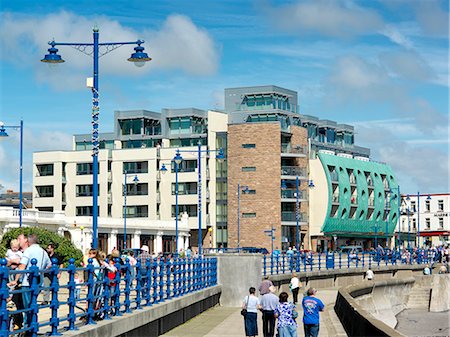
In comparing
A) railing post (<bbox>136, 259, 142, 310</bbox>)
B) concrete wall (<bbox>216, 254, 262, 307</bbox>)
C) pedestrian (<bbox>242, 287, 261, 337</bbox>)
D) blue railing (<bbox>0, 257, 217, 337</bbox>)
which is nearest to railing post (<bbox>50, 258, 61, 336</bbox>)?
blue railing (<bbox>0, 257, 217, 337</bbox>)

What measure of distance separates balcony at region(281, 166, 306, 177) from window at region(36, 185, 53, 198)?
25738 mm

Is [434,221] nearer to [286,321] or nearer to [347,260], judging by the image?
[347,260]

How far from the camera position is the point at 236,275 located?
33.9m

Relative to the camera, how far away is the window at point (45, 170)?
112 m

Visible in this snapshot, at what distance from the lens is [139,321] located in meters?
18.9

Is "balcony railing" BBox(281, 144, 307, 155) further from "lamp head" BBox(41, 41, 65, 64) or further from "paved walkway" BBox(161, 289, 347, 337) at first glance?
"lamp head" BBox(41, 41, 65, 64)

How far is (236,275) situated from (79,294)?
665 inches

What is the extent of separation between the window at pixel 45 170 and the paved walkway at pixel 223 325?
81.5 metres

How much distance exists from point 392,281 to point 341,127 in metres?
83.2

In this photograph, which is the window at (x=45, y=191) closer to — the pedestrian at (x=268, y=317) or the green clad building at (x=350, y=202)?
the green clad building at (x=350, y=202)

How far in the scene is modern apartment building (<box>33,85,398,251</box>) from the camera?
106 m

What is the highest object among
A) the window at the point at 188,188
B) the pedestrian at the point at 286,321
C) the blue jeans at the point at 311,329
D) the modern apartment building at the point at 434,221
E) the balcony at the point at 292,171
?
the balcony at the point at 292,171

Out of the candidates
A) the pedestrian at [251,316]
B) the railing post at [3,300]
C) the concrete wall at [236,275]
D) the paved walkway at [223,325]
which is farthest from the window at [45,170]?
the railing post at [3,300]

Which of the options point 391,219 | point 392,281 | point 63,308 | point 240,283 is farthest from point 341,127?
point 63,308
